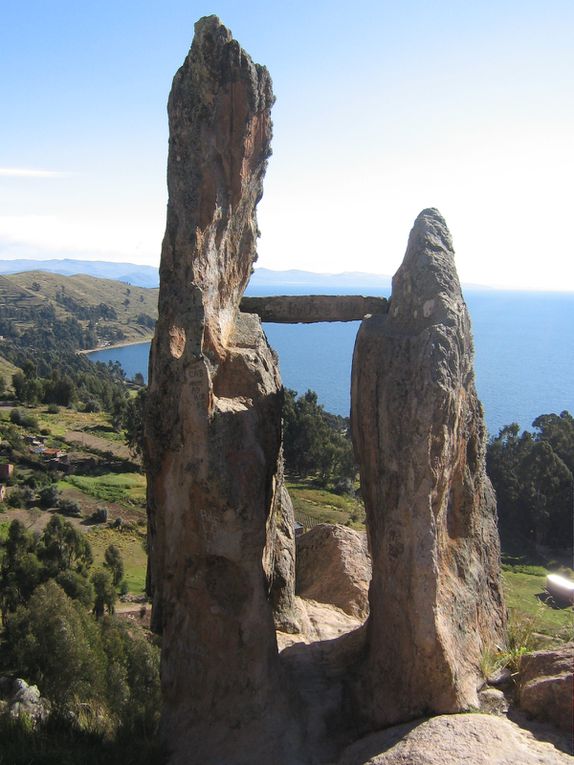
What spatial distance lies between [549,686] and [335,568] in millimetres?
6524

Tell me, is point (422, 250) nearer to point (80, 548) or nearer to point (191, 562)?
point (191, 562)

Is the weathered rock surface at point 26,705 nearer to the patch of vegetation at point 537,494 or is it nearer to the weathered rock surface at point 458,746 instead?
the weathered rock surface at point 458,746

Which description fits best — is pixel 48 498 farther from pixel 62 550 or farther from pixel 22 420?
pixel 22 420

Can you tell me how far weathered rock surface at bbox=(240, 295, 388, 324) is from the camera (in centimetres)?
1023

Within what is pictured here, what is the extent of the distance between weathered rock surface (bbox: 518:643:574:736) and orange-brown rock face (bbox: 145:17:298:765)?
2.63 m

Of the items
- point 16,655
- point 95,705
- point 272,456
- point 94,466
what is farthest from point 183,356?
point 94,466

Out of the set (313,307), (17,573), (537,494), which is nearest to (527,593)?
(537,494)

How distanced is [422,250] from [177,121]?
3636mm

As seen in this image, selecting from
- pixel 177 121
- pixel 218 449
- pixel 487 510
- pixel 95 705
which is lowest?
pixel 95 705

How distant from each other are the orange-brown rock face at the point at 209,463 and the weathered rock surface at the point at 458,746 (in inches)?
48.2

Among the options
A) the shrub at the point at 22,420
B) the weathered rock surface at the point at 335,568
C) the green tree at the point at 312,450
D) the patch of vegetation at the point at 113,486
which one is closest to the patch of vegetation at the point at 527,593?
the weathered rock surface at the point at 335,568

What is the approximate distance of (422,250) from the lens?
28.7ft

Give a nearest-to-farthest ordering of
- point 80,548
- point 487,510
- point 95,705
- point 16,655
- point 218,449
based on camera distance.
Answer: point 218,449 < point 487,510 < point 95,705 < point 16,655 < point 80,548

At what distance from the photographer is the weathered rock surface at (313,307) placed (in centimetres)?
1023
